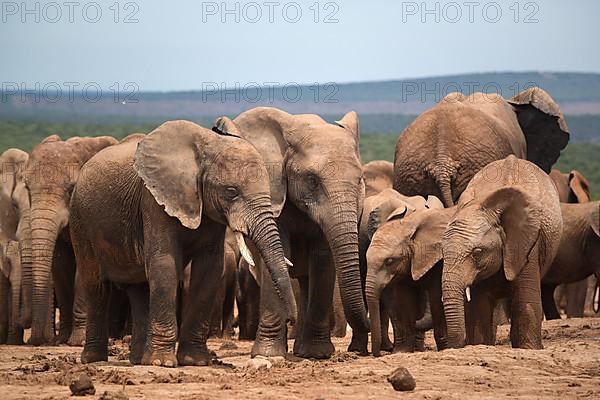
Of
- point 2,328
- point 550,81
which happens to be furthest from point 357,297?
point 550,81

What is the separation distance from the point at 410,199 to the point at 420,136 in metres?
1.30

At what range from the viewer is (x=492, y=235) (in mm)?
10617

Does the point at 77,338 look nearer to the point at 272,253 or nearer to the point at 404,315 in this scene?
the point at 404,315

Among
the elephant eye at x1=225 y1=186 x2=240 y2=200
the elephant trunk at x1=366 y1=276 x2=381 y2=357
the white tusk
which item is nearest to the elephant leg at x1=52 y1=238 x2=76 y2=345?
the elephant trunk at x1=366 y1=276 x2=381 y2=357

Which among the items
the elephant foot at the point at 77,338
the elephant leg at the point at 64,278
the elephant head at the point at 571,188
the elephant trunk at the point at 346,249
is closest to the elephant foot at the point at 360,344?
the elephant trunk at the point at 346,249

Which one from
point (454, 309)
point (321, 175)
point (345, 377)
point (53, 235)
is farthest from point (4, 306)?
point (345, 377)

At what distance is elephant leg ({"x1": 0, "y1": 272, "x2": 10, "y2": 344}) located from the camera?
14342 millimetres

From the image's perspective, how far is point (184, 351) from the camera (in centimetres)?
1042

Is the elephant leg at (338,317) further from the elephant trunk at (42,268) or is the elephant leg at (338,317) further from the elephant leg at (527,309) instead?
the elephant leg at (527,309)

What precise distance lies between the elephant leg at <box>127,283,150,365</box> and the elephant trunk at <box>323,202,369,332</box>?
60.0 inches

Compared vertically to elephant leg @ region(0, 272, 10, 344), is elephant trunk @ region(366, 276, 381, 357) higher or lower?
lower

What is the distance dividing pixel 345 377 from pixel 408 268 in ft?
8.27

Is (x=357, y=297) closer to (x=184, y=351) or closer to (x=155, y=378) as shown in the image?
(x=184, y=351)

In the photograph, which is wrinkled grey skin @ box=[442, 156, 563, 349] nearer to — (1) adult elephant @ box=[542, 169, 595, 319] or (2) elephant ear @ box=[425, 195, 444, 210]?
(2) elephant ear @ box=[425, 195, 444, 210]
